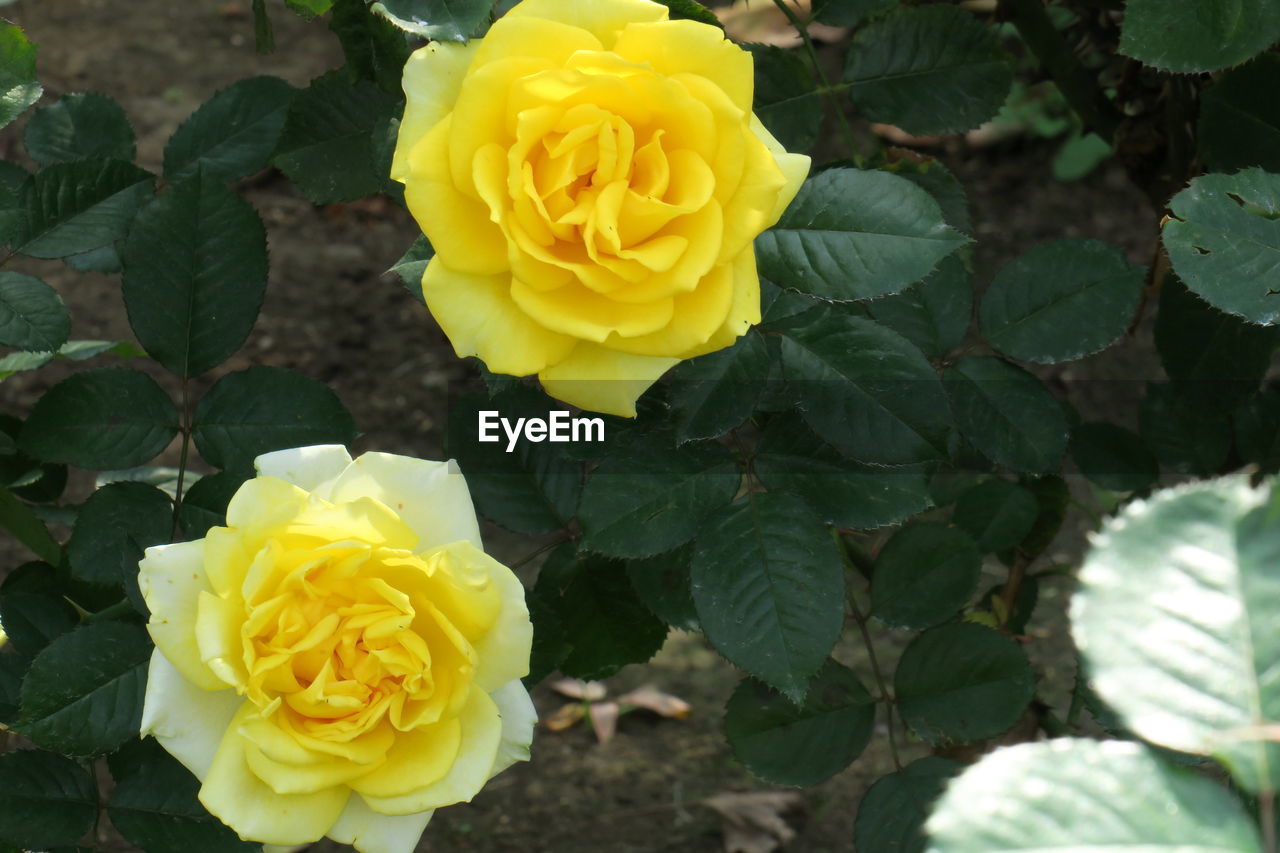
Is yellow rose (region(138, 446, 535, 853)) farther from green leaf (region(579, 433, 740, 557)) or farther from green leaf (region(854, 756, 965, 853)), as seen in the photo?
green leaf (region(854, 756, 965, 853))

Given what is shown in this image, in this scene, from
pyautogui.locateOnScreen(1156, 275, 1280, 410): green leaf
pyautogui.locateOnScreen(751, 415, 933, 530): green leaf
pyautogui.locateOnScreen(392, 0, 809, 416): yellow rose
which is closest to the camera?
pyautogui.locateOnScreen(392, 0, 809, 416): yellow rose

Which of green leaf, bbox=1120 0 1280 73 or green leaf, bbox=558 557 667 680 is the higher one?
green leaf, bbox=1120 0 1280 73

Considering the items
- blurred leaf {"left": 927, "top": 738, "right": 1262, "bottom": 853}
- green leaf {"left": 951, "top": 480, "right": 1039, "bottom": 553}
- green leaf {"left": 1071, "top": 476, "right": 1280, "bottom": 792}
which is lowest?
green leaf {"left": 951, "top": 480, "right": 1039, "bottom": 553}

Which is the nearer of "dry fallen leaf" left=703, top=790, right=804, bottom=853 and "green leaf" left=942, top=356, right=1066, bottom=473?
"green leaf" left=942, top=356, right=1066, bottom=473

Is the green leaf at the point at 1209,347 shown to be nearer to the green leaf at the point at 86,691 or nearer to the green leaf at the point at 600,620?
the green leaf at the point at 600,620

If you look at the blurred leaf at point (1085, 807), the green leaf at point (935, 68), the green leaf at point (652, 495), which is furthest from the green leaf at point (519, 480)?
the blurred leaf at point (1085, 807)

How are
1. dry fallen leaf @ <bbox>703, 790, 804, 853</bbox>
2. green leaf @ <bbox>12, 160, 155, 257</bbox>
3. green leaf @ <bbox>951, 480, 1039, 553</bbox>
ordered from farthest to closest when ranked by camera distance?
dry fallen leaf @ <bbox>703, 790, 804, 853</bbox> < green leaf @ <bbox>951, 480, 1039, 553</bbox> < green leaf @ <bbox>12, 160, 155, 257</bbox>

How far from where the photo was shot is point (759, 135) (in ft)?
2.37

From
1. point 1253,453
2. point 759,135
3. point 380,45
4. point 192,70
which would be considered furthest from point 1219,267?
point 192,70

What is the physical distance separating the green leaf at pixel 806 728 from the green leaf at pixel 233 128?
2.10 feet

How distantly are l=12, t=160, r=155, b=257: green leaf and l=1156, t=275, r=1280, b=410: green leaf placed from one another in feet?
2.91

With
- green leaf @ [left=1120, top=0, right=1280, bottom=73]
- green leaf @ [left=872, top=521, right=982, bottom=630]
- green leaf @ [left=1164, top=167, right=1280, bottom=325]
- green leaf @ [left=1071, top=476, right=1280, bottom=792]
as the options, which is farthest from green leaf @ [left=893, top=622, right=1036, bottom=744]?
green leaf @ [left=1071, top=476, right=1280, bottom=792]

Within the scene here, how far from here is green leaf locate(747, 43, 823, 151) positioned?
103cm

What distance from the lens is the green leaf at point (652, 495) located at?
0.85m
